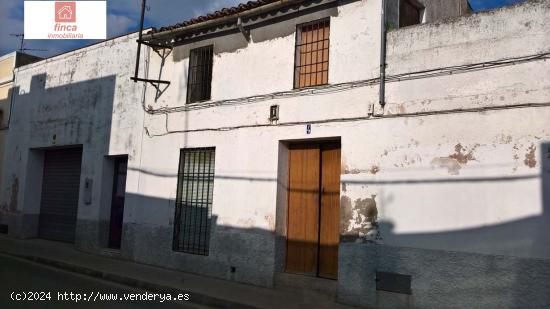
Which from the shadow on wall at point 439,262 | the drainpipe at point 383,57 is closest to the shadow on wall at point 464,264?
the shadow on wall at point 439,262

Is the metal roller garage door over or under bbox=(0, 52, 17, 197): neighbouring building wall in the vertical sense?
under

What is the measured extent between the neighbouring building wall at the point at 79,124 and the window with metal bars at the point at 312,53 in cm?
479

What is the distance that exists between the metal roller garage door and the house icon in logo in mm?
3927

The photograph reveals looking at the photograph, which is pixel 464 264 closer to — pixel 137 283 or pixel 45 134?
pixel 137 283

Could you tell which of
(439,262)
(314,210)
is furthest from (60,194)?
(439,262)

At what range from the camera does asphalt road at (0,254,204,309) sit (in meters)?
7.16

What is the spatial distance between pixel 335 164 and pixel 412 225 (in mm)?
1969

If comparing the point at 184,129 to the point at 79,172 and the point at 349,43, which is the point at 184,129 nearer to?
the point at 349,43

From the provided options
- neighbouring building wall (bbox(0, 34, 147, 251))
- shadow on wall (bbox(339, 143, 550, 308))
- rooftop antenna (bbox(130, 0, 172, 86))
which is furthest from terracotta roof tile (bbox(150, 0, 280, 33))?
shadow on wall (bbox(339, 143, 550, 308))

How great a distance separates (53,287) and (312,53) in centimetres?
628

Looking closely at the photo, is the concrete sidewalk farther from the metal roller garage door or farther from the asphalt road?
the metal roller garage door

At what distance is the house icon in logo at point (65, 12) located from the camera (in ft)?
42.0

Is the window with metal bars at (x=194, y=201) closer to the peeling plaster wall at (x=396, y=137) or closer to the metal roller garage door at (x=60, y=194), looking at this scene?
the peeling plaster wall at (x=396, y=137)

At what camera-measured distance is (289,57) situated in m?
9.47
